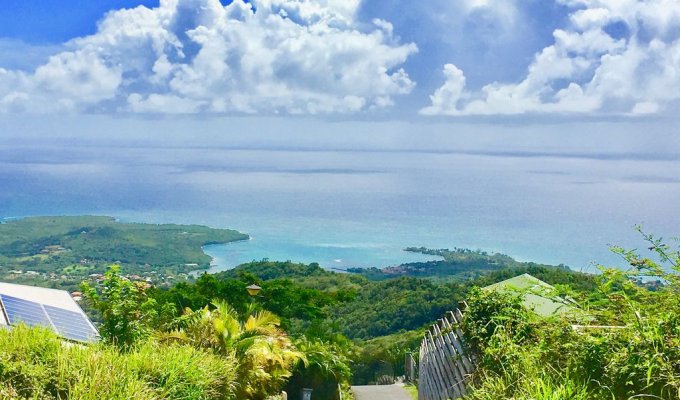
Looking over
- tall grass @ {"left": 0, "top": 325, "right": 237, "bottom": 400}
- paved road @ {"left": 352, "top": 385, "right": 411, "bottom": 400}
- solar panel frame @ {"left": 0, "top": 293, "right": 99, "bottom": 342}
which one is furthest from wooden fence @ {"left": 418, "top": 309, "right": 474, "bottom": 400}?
paved road @ {"left": 352, "top": 385, "right": 411, "bottom": 400}

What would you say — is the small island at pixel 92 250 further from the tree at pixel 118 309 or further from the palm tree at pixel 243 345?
the tree at pixel 118 309

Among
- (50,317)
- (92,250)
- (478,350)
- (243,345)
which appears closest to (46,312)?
(50,317)

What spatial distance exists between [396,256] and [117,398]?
88.4 m

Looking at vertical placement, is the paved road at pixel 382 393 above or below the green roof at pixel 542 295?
below

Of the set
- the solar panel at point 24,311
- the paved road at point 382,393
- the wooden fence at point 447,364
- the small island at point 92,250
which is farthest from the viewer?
the small island at point 92,250

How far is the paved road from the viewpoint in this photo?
14.4 metres

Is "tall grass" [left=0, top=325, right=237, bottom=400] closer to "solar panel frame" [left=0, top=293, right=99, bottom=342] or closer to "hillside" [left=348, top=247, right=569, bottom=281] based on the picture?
"solar panel frame" [left=0, top=293, right=99, bottom=342]

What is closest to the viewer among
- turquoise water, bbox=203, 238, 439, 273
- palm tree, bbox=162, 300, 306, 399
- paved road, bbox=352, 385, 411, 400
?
palm tree, bbox=162, 300, 306, 399

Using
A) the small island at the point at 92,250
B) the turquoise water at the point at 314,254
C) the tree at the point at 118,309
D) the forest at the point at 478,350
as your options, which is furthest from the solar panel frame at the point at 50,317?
the turquoise water at the point at 314,254

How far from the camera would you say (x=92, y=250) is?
74.3m

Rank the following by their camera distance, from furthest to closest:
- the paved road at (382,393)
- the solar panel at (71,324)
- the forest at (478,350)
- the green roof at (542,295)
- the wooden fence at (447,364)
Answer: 1. the paved road at (382,393)
2. the solar panel at (71,324)
3. the wooden fence at (447,364)
4. the green roof at (542,295)
5. the forest at (478,350)

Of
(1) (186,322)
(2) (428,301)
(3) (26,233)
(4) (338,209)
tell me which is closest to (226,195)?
(4) (338,209)

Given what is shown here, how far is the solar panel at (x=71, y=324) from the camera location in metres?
8.00

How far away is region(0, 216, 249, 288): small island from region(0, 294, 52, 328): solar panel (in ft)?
142
